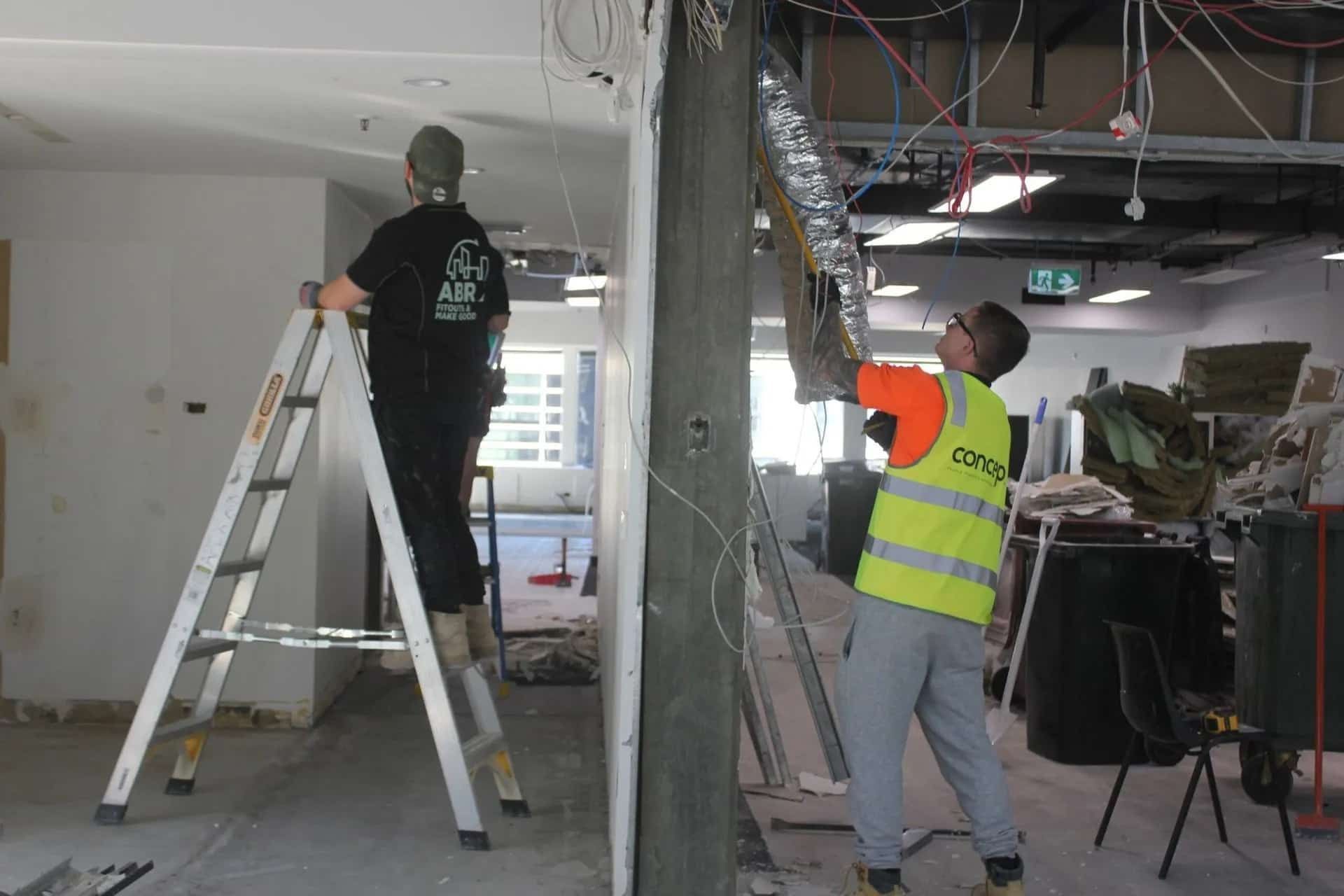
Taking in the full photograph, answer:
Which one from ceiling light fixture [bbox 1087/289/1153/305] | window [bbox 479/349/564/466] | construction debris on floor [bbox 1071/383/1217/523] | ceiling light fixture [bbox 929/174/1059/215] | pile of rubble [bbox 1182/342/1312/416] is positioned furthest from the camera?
window [bbox 479/349/564/466]

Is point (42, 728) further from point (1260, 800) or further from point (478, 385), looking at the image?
point (1260, 800)

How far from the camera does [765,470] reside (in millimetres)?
11438

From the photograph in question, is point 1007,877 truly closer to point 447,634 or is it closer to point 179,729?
point 447,634

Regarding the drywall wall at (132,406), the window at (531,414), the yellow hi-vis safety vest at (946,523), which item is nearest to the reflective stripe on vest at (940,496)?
the yellow hi-vis safety vest at (946,523)

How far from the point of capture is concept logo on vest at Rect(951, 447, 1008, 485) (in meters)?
2.79

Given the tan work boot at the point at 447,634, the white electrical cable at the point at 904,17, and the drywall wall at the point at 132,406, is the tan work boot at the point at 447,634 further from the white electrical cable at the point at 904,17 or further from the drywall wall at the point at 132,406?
the white electrical cable at the point at 904,17

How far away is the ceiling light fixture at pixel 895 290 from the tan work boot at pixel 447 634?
7.63 meters

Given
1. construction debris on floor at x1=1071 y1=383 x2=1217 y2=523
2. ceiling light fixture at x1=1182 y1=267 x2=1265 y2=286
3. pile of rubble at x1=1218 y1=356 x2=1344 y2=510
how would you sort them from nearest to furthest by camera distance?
1. pile of rubble at x1=1218 y1=356 x2=1344 y2=510
2. construction debris on floor at x1=1071 y1=383 x2=1217 y2=523
3. ceiling light fixture at x1=1182 y1=267 x2=1265 y2=286

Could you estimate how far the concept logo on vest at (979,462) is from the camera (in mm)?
2791

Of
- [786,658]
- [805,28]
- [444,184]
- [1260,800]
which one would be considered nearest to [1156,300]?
[786,658]

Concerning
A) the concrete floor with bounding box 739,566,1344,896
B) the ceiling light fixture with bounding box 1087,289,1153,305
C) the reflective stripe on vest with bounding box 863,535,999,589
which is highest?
the ceiling light fixture with bounding box 1087,289,1153,305

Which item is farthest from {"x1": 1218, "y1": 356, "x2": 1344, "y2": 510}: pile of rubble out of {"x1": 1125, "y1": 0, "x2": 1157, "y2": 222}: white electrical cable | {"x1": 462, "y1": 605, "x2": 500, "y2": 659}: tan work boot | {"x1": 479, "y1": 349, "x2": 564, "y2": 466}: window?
{"x1": 479, "y1": 349, "x2": 564, "y2": 466}: window

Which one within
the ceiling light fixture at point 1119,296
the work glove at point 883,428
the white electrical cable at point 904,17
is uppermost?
the ceiling light fixture at point 1119,296

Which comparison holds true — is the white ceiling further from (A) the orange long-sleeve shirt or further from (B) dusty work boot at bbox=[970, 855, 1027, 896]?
(B) dusty work boot at bbox=[970, 855, 1027, 896]
